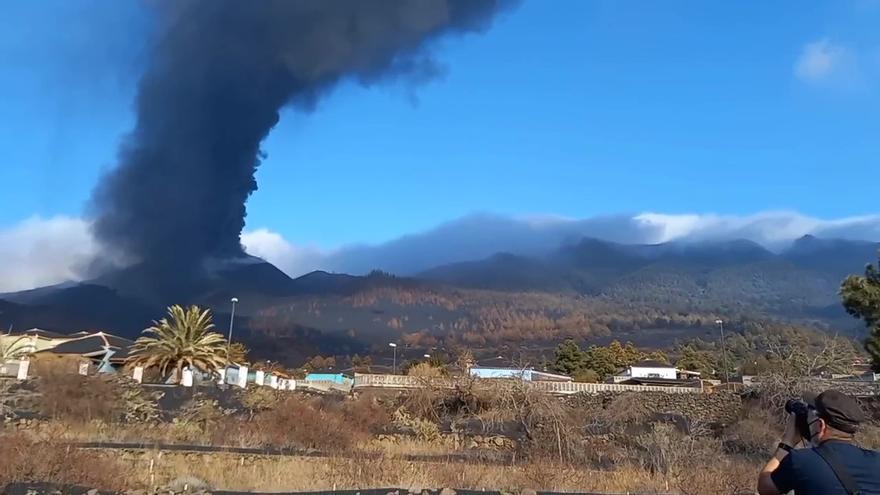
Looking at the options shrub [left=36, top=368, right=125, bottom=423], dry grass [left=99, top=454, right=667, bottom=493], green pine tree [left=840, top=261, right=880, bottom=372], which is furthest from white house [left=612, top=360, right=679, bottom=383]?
dry grass [left=99, top=454, right=667, bottom=493]

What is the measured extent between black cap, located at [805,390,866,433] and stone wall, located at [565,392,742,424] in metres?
34.2

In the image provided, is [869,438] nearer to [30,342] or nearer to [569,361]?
[30,342]

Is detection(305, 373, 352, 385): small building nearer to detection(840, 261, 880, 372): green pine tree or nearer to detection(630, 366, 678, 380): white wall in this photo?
detection(630, 366, 678, 380): white wall

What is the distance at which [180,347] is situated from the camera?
122 ft

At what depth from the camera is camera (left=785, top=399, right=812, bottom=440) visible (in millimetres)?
3610

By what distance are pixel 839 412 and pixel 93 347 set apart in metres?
54.6

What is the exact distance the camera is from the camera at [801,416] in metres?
3.61

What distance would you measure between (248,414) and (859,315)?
91.9ft

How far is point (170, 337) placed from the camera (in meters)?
37.4

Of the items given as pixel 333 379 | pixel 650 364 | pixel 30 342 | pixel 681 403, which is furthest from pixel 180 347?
pixel 650 364

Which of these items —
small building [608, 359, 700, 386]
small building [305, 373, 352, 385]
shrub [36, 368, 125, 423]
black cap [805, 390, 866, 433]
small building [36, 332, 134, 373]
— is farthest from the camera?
small building [608, 359, 700, 386]

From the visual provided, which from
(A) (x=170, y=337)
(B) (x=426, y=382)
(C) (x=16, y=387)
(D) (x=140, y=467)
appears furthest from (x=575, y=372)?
(D) (x=140, y=467)

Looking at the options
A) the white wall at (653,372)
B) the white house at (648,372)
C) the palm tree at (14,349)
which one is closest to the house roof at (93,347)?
the palm tree at (14,349)

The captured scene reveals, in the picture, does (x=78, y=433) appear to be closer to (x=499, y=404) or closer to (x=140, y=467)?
(x=140, y=467)
